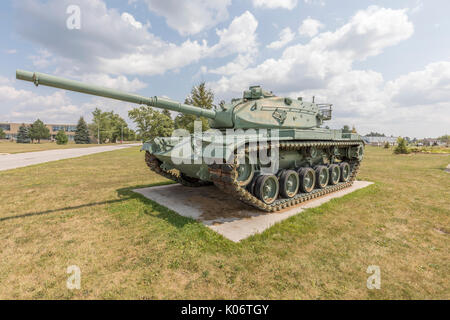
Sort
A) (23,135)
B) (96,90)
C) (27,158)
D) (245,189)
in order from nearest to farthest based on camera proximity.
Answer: (96,90) → (245,189) → (27,158) → (23,135)

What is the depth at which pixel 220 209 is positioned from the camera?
6.28 metres

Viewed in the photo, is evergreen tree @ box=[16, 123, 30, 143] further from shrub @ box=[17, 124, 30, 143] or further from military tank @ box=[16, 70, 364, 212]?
military tank @ box=[16, 70, 364, 212]

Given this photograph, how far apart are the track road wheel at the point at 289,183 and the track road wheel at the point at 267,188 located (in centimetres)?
17

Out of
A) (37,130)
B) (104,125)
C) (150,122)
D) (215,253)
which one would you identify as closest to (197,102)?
(150,122)

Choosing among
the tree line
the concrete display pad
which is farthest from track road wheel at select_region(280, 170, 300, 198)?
the tree line

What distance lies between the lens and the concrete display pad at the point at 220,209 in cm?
503

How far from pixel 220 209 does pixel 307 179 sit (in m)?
3.17

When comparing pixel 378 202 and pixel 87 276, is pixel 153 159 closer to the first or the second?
pixel 87 276

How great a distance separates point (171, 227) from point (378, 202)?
6469 mm

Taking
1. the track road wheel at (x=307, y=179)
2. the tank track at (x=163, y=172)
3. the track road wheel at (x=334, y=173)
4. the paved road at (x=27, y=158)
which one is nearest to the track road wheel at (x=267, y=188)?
the track road wheel at (x=307, y=179)

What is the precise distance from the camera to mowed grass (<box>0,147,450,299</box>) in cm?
311

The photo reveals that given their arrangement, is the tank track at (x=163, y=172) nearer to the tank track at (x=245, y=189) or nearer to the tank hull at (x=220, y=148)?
the tank hull at (x=220, y=148)

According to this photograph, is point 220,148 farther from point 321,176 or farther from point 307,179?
point 321,176
